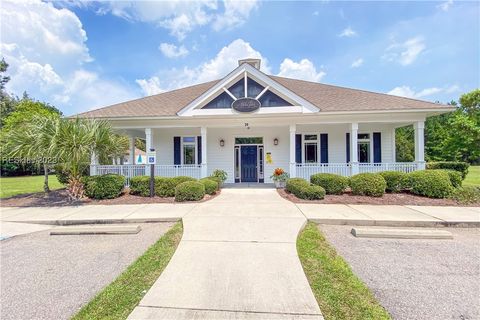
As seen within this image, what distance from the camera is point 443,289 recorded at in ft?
9.92

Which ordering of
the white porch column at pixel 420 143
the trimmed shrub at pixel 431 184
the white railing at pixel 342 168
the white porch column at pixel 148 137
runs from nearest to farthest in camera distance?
the trimmed shrub at pixel 431 184
the white porch column at pixel 420 143
the white railing at pixel 342 168
the white porch column at pixel 148 137

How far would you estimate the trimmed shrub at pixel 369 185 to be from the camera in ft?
28.1

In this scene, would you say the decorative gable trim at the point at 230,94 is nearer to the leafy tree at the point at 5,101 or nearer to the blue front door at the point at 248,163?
the blue front door at the point at 248,163

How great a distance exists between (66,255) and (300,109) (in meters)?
9.64

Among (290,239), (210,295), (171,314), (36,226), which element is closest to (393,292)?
(290,239)

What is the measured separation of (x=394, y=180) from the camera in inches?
359

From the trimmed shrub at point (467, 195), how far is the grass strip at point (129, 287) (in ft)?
31.6

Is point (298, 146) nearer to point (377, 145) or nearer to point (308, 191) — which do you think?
point (377, 145)

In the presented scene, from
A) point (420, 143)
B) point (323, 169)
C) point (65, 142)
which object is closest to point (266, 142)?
point (323, 169)

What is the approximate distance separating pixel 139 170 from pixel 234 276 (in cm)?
957

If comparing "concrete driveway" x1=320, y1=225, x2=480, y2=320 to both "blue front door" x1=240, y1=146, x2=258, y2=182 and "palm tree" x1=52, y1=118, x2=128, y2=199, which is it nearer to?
"blue front door" x1=240, y1=146, x2=258, y2=182

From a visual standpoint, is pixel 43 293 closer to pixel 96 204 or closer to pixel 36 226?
pixel 36 226

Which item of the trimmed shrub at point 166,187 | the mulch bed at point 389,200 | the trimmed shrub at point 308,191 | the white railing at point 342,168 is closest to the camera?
the mulch bed at point 389,200

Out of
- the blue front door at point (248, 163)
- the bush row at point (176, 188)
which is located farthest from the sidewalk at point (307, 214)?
the blue front door at point (248, 163)
